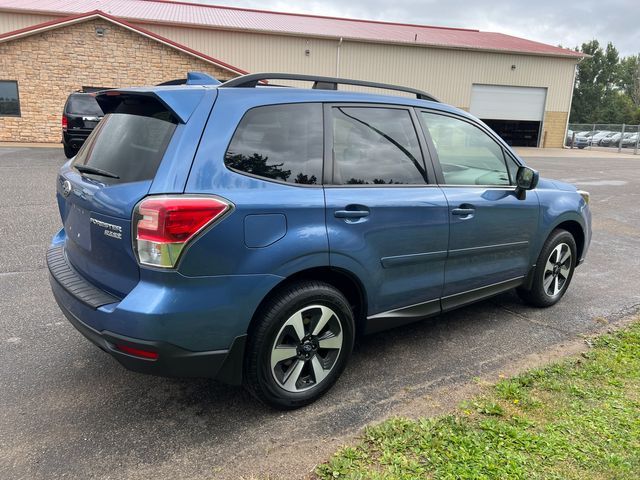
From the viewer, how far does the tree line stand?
63188mm

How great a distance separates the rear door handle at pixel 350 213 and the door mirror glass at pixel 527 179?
166cm

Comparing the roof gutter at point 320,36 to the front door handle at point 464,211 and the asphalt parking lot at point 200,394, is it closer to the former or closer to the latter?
the asphalt parking lot at point 200,394

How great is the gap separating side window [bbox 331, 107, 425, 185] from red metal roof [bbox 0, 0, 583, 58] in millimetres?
24388

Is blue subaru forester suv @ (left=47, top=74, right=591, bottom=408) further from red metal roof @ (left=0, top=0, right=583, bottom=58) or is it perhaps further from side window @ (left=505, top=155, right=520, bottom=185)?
red metal roof @ (left=0, top=0, right=583, bottom=58)

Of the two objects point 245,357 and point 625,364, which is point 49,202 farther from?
point 625,364

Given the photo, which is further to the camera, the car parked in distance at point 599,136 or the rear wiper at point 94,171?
the car parked in distance at point 599,136

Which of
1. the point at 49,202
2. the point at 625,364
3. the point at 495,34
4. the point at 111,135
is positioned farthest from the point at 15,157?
the point at 495,34

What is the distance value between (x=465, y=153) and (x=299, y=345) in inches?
82.7

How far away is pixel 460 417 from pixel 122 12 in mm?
28575

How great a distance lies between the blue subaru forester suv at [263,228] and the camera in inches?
94.3

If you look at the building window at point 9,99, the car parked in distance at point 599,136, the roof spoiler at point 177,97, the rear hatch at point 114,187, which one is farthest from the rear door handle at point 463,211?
the car parked in distance at point 599,136

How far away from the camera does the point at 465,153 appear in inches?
155

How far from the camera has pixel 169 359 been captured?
2.42 m

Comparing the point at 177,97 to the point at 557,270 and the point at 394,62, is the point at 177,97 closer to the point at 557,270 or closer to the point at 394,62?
the point at 557,270
